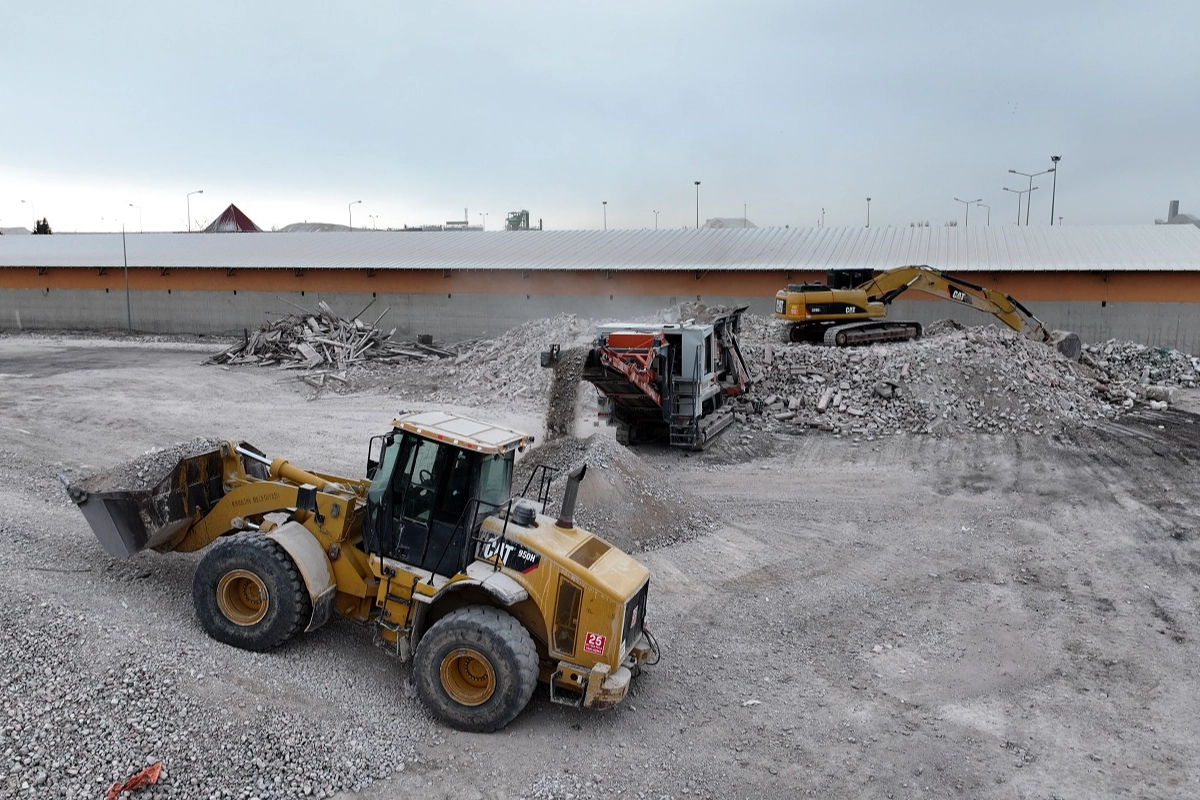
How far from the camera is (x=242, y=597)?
741 centimetres

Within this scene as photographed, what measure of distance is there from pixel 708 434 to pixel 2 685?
1251 cm

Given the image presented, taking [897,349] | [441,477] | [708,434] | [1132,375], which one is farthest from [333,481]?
[1132,375]

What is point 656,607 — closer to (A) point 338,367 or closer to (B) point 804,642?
(B) point 804,642

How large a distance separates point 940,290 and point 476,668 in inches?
818

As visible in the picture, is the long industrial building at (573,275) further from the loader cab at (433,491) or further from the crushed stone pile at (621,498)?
the loader cab at (433,491)

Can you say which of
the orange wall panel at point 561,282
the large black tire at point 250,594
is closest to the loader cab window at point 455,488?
the large black tire at point 250,594

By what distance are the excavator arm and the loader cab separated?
19.1 metres

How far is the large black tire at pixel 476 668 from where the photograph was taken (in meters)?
6.47

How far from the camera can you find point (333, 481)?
8.15 metres

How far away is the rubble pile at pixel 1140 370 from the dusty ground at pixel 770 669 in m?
A: 8.91

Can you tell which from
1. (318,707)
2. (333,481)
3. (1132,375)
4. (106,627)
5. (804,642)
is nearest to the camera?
(318,707)

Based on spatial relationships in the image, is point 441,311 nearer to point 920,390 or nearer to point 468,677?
point 920,390

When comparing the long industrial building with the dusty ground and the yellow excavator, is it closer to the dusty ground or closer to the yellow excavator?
the yellow excavator

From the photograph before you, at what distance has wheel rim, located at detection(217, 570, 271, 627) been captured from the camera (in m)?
7.21
